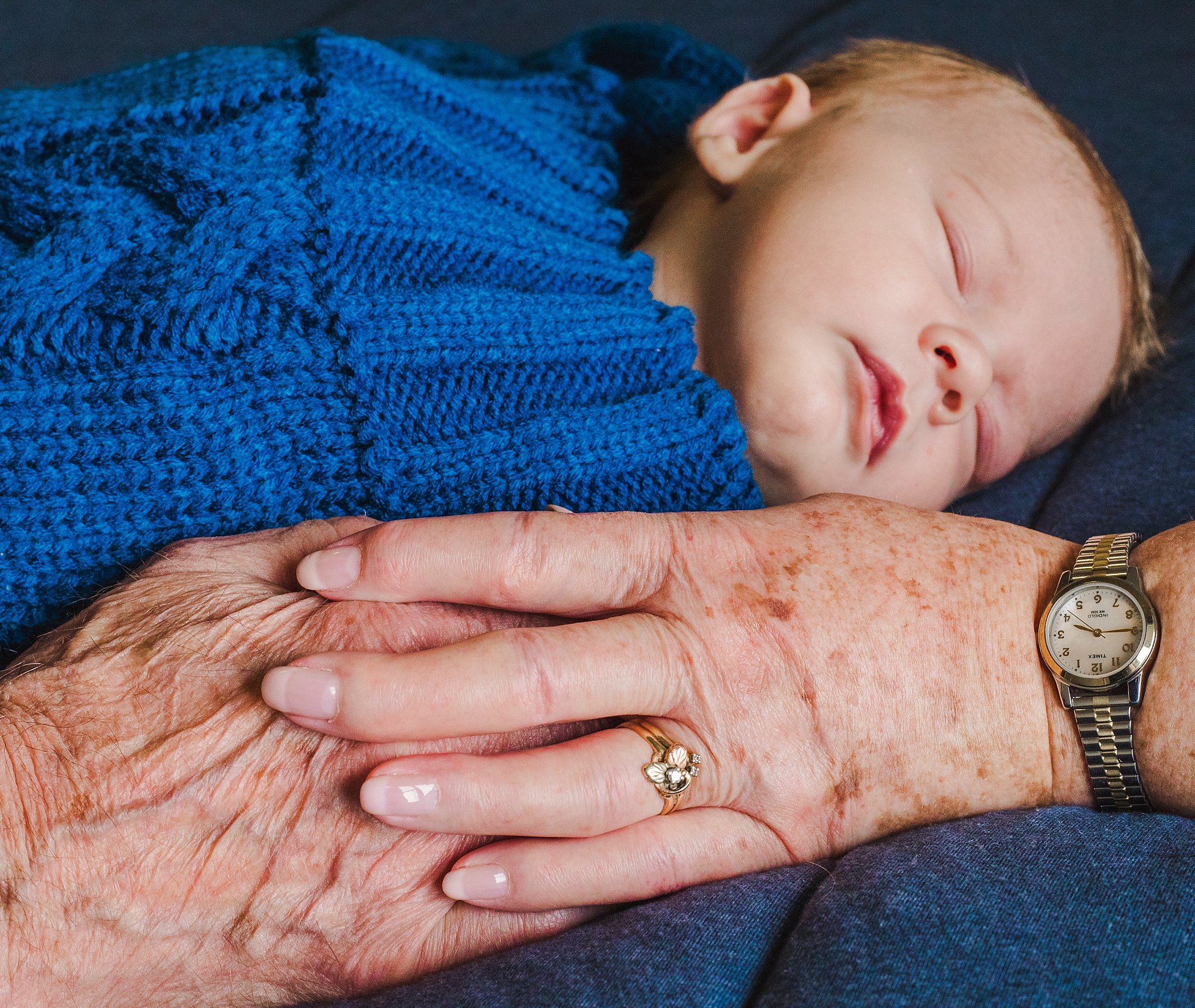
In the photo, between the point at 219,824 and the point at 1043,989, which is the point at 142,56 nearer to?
the point at 219,824

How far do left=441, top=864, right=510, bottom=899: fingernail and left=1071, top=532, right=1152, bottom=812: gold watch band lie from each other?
51cm

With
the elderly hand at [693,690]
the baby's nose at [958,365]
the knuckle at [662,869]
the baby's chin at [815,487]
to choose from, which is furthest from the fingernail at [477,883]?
the baby's nose at [958,365]

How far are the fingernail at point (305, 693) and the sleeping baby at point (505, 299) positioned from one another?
26cm

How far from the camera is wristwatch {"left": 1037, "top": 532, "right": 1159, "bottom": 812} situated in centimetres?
82

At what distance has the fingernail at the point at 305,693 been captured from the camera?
0.71 metres

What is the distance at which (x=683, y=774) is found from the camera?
77 centimetres

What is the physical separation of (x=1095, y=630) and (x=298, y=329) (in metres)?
0.77

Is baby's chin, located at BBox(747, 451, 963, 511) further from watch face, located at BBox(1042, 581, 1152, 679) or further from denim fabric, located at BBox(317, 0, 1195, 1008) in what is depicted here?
denim fabric, located at BBox(317, 0, 1195, 1008)

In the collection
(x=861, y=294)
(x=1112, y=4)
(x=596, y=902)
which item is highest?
(x=1112, y=4)

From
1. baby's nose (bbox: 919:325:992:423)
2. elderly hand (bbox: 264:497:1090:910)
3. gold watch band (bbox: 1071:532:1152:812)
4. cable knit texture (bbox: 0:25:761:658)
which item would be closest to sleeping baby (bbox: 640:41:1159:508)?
baby's nose (bbox: 919:325:992:423)

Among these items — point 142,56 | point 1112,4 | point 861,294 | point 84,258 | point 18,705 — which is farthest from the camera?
point 1112,4

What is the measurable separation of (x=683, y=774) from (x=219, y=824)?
1.17 feet

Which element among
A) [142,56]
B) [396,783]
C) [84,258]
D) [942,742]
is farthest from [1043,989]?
[142,56]

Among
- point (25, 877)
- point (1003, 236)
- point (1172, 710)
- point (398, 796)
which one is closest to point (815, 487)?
point (1003, 236)
